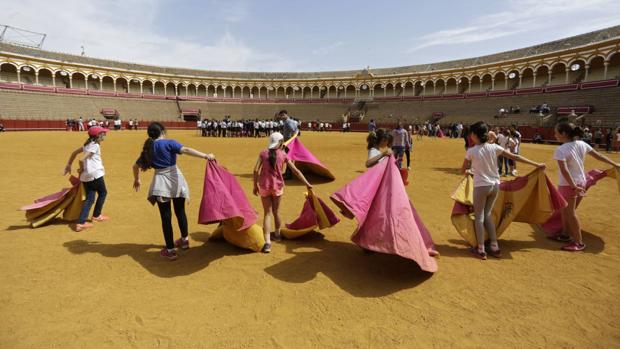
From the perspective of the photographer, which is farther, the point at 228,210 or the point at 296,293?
the point at 228,210

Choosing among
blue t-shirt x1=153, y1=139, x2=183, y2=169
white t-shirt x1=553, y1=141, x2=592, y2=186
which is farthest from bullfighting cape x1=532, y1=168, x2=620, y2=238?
blue t-shirt x1=153, y1=139, x2=183, y2=169

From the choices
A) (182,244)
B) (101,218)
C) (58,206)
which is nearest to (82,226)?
(101,218)

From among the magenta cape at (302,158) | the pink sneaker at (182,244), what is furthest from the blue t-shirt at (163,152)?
the magenta cape at (302,158)

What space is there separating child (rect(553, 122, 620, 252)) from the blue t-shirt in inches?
193

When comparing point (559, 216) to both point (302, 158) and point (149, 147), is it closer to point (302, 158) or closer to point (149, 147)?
point (302, 158)

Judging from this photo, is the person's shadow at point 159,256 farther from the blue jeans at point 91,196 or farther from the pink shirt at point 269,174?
the pink shirt at point 269,174

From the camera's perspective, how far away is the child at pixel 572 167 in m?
4.15

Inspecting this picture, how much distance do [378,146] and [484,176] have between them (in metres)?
1.33

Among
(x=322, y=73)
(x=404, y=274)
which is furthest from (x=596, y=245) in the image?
(x=322, y=73)

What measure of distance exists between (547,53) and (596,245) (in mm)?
39337

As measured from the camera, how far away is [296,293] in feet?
10.6

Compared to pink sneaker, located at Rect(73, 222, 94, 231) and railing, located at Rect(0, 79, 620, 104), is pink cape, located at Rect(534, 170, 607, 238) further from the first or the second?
railing, located at Rect(0, 79, 620, 104)

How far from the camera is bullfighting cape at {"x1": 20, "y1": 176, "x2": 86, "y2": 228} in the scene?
201 inches

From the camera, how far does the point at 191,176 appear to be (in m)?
9.50
